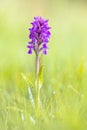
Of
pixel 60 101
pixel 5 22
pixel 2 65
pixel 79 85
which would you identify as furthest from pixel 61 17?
pixel 60 101

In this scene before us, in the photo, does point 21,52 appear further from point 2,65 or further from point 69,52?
point 2,65

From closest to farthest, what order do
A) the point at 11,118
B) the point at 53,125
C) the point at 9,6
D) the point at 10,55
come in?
A: the point at 53,125 < the point at 11,118 < the point at 10,55 < the point at 9,6

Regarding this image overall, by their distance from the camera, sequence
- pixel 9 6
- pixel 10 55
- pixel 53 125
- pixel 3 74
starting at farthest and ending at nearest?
pixel 9 6 < pixel 10 55 < pixel 3 74 < pixel 53 125

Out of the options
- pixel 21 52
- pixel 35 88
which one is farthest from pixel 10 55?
pixel 35 88

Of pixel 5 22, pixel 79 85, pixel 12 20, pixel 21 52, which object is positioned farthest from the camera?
pixel 12 20

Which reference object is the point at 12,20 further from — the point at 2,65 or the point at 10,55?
the point at 2,65

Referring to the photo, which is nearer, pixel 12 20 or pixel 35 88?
pixel 35 88
